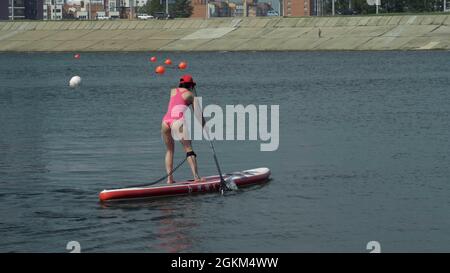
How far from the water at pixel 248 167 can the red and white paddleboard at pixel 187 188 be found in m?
0.32

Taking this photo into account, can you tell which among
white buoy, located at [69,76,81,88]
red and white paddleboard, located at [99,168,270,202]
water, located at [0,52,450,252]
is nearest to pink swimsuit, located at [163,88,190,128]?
red and white paddleboard, located at [99,168,270,202]

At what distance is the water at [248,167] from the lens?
65.2 feet

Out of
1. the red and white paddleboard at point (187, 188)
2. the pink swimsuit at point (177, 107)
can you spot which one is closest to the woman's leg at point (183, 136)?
the pink swimsuit at point (177, 107)

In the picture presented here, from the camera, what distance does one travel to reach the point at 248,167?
28.8 meters

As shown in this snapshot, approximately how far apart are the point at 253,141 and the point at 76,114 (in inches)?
641

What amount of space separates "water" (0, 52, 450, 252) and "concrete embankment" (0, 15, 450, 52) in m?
76.7

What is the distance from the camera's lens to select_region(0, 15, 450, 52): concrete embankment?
137 meters

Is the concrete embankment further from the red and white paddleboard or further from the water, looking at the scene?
the red and white paddleboard

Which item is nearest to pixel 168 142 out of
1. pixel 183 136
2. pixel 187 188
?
pixel 183 136

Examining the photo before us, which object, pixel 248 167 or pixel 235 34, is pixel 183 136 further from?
pixel 235 34

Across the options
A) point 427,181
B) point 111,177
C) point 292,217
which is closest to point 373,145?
point 427,181

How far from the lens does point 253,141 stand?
34844 millimetres
